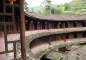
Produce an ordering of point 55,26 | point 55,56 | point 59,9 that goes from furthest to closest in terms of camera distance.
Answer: point 59,9 → point 55,26 → point 55,56

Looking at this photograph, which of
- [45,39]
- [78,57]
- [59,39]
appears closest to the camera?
[78,57]

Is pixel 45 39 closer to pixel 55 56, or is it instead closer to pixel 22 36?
pixel 55 56

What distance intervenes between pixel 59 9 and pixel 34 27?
40846 millimetres

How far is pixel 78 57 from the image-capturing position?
16.1m

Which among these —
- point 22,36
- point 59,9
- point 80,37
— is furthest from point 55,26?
point 59,9

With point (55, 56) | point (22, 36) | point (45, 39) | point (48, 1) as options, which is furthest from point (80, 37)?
point (48, 1)

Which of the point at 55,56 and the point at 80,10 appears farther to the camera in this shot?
the point at 80,10

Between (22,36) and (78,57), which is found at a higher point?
(22,36)

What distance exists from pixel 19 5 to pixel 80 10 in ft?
246

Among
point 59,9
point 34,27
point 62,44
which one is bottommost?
point 62,44

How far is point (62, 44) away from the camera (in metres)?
29.1

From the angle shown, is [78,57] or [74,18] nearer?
[78,57]

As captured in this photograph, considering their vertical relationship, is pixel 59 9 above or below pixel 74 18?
above

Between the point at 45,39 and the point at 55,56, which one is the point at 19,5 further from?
the point at 45,39
